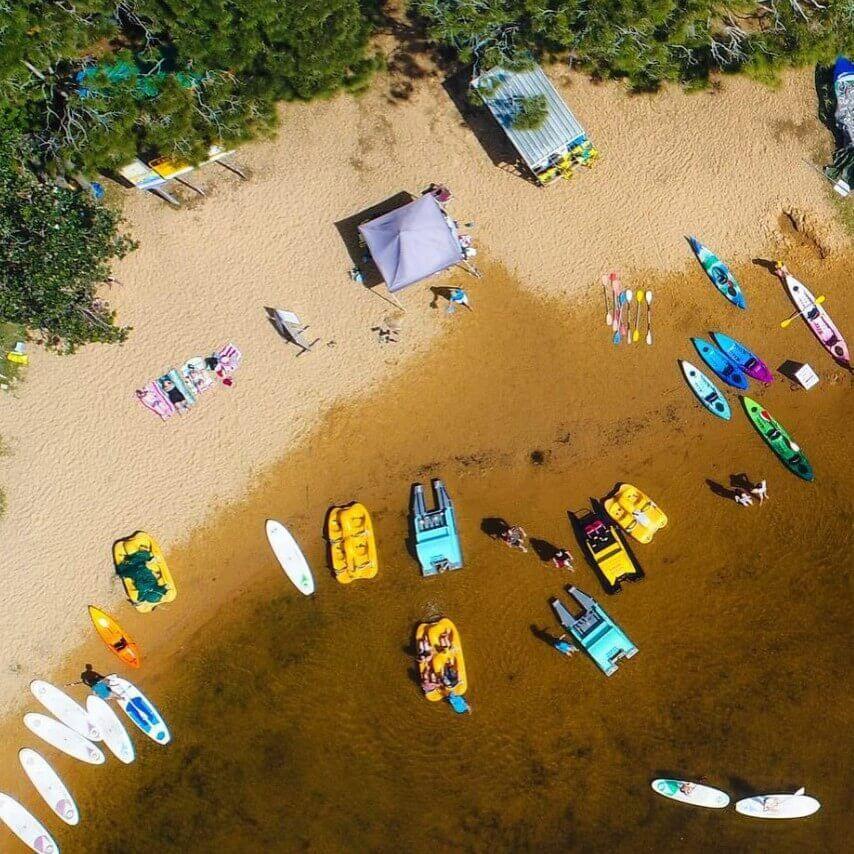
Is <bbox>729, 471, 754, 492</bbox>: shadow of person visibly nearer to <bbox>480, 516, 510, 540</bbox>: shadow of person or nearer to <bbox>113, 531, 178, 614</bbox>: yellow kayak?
<bbox>480, 516, 510, 540</bbox>: shadow of person

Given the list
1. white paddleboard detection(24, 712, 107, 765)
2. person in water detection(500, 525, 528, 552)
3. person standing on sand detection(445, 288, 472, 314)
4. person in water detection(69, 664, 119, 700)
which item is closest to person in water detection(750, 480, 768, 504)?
person in water detection(500, 525, 528, 552)

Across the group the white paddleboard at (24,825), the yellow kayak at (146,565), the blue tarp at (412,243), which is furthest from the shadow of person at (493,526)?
the white paddleboard at (24,825)

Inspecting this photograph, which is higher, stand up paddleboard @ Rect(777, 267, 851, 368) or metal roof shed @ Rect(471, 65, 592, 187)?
metal roof shed @ Rect(471, 65, 592, 187)

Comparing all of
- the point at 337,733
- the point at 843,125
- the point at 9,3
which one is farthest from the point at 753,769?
the point at 9,3

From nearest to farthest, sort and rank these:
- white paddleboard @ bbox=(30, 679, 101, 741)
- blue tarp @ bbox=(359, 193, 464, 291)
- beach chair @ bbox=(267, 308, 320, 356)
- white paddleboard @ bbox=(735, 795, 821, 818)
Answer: blue tarp @ bbox=(359, 193, 464, 291) < beach chair @ bbox=(267, 308, 320, 356) < white paddleboard @ bbox=(30, 679, 101, 741) < white paddleboard @ bbox=(735, 795, 821, 818)

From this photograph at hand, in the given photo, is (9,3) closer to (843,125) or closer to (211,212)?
(211,212)

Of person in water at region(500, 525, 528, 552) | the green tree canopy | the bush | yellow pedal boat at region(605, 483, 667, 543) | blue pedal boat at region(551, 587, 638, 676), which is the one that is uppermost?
the green tree canopy
